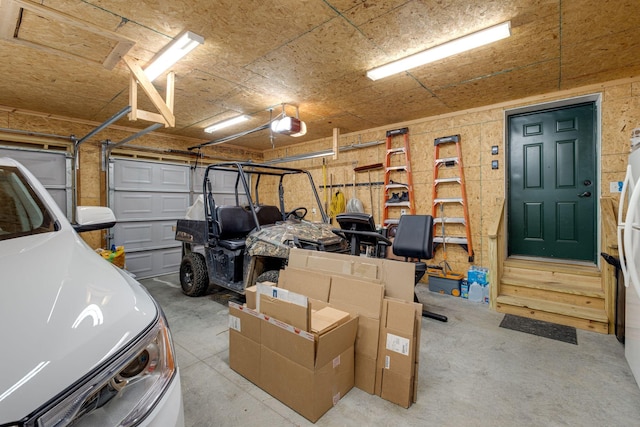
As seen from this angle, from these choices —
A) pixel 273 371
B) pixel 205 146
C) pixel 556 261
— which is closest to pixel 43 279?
pixel 273 371

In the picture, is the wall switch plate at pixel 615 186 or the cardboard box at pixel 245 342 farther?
the wall switch plate at pixel 615 186

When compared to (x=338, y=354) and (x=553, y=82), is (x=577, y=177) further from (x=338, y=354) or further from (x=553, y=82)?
(x=338, y=354)

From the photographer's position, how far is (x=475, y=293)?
3.96m

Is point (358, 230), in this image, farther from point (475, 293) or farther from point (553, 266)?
point (553, 266)

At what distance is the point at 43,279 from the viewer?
0.89 meters

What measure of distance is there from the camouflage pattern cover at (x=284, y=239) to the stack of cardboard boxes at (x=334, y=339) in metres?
0.94

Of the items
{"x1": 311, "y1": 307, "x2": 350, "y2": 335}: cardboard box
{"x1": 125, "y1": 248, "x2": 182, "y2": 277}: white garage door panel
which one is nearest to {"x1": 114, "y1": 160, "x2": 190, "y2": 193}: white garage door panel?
{"x1": 125, "y1": 248, "x2": 182, "y2": 277}: white garage door panel

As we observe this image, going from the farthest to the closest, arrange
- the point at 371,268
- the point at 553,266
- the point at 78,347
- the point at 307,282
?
the point at 553,266, the point at 307,282, the point at 371,268, the point at 78,347

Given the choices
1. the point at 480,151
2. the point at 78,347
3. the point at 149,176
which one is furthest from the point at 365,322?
the point at 149,176

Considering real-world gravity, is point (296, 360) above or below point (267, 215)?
below

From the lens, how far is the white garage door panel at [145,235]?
5.27 m

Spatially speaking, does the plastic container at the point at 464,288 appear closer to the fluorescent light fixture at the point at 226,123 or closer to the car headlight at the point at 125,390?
the car headlight at the point at 125,390

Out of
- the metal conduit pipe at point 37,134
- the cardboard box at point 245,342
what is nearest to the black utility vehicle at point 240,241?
the cardboard box at point 245,342

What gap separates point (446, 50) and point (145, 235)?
226 inches
